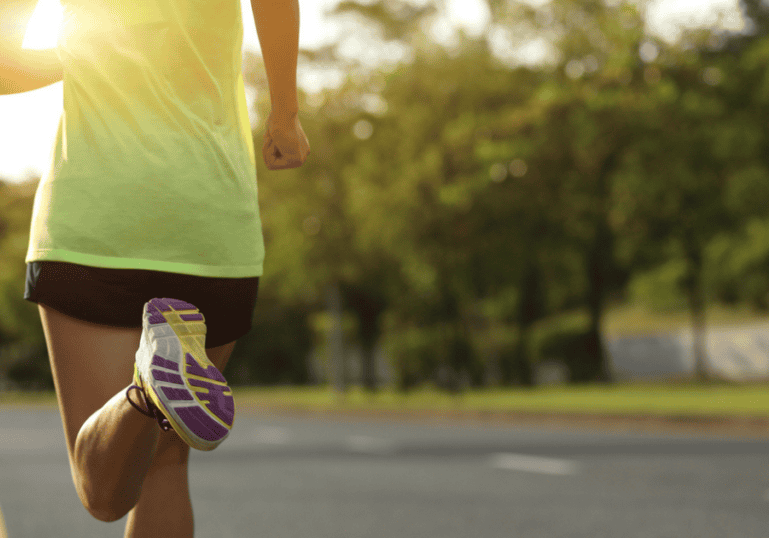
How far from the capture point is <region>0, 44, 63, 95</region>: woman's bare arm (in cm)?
224

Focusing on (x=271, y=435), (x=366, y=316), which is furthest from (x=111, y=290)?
(x=366, y=316)

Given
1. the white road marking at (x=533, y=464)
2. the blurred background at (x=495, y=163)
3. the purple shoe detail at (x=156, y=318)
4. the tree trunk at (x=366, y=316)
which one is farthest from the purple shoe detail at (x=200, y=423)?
the tree trunk at (x=366, y=316)

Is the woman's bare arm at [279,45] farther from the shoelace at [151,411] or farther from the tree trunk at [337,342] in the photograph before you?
the tree trunk at [337,342]

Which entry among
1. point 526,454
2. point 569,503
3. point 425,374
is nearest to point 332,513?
point 569,503

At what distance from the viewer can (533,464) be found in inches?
407

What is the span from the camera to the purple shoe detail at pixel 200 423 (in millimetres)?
1786

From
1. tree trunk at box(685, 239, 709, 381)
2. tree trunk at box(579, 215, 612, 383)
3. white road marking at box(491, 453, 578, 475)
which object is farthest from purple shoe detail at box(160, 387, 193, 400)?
tree trunk at box(579, 215, 612, 383)

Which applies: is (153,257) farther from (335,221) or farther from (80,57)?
(335,221)

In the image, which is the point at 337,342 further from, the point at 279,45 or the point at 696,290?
the point at 279,45

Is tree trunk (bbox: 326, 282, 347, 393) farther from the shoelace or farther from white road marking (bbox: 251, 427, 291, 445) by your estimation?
the shoelace

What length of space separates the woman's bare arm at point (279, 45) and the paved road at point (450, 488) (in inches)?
176

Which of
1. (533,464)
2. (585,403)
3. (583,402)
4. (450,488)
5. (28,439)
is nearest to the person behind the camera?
(450,488)

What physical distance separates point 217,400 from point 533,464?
880cm

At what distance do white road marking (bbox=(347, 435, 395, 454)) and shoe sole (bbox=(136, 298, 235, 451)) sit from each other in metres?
10.3
